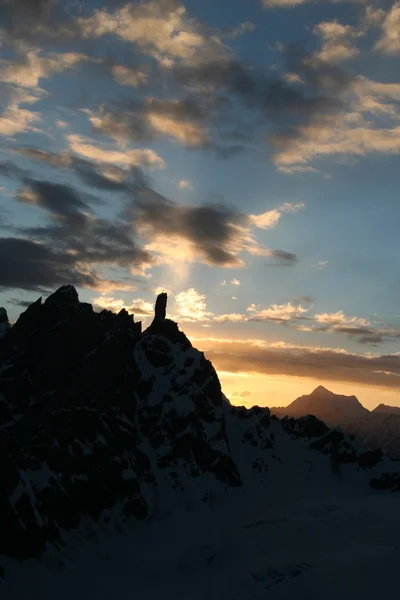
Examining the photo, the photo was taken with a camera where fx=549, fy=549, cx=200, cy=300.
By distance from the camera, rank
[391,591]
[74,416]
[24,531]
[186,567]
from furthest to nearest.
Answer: [74,416]
[186,567]
[24,531]
[391,591]

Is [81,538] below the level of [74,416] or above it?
below

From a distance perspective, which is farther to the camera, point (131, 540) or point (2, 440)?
point (131, 540)

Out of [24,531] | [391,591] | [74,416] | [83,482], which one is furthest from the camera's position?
[74,416]

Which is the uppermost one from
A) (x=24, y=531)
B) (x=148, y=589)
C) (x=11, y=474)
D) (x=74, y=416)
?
(x=74, y=416)

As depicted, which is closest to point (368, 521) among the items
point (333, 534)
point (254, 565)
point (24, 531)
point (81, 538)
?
point (333, 534)

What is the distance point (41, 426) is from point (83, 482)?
2544cm

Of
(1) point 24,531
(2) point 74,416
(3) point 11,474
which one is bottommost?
(1) point 24,531

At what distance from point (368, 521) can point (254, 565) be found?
60393 millimetres

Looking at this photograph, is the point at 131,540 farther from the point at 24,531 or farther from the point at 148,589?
the point at 24,531

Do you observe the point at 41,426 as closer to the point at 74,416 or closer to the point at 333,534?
the point at 74,416

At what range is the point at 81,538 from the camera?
17075 cm

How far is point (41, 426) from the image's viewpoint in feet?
623

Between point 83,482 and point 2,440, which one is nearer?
point 2,440

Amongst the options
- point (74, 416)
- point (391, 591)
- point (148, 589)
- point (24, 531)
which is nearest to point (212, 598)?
point (148, 589)
